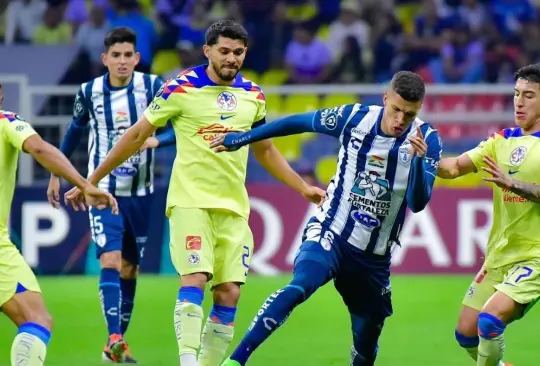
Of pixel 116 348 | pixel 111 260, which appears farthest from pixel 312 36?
pixel 116 348

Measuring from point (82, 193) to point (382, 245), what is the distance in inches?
76.2

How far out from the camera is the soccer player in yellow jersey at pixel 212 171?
825 centimetres

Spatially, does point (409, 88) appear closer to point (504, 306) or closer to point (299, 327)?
point (504, 306)

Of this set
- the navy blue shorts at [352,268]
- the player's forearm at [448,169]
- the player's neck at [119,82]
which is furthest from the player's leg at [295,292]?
the player's neck at [119,82]

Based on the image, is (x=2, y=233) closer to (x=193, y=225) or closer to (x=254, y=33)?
(x=193, y=225)

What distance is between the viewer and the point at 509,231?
8.30 meters

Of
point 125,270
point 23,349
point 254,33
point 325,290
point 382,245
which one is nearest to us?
point 23,349

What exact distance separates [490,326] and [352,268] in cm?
96

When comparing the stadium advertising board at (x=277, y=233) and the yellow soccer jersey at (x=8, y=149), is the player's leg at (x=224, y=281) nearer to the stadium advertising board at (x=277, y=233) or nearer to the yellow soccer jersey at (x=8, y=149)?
the yellow soccer jersey at (x=8, y=149)

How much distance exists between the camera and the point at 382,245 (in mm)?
7910

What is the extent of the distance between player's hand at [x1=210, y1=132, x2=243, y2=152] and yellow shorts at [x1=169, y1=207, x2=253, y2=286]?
524mm

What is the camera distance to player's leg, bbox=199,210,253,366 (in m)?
8.24

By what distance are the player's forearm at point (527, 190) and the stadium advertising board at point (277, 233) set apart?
26.0 feet

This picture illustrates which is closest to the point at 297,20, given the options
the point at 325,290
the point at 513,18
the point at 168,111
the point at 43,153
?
the point at 513,18
